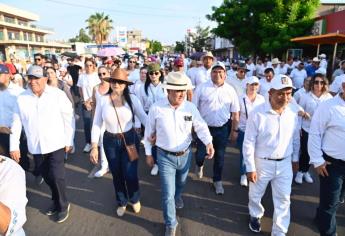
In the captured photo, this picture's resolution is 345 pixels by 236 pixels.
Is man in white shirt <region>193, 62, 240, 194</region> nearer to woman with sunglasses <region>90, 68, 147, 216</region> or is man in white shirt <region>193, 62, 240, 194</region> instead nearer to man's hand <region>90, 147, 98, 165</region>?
woman with sunglasses <region>90, 68, 147, 216</region>

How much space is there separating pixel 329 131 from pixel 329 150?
21 cm

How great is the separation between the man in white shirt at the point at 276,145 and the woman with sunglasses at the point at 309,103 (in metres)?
1.65

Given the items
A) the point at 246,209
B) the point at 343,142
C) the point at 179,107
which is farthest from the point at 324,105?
the point at 246,209

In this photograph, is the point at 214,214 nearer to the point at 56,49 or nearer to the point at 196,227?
the point at 196,227

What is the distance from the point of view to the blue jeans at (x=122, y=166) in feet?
12.9

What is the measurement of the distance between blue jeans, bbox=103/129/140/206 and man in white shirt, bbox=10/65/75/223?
2.06 feet

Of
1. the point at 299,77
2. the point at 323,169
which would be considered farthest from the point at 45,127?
the point at 299,77

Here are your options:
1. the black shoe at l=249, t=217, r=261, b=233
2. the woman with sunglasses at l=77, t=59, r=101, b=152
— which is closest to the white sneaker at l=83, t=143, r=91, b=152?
the woman with sunglasses at l=77, t=59, r=101, b=152

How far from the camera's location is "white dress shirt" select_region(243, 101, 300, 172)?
3.33 metres

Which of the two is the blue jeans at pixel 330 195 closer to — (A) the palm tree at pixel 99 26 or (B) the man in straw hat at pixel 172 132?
(B) the man in straw hat at pixel 172 132

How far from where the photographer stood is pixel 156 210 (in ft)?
14.1

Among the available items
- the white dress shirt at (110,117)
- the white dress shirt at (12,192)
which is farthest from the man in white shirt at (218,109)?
the white dress shirt at (12,192)

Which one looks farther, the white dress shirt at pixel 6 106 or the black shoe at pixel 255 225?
the white dress shirt at pixel 6 106

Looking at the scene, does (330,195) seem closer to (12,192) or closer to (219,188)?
(219,188)
